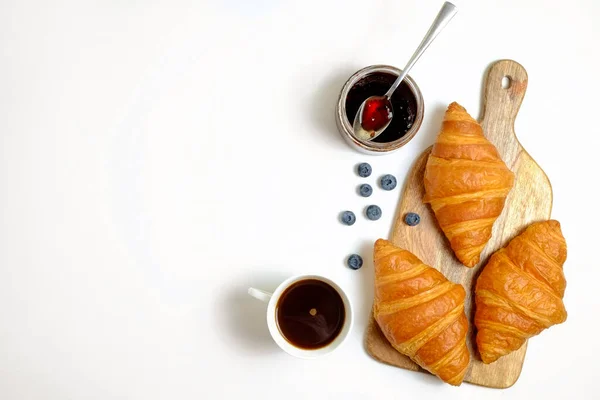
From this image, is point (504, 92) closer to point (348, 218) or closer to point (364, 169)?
point (364, 169)

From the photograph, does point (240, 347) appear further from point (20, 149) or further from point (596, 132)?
point (596, 132)

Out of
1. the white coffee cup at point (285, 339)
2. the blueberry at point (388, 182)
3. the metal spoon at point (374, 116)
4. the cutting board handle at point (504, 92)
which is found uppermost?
the cutting board handle at point (504, 92)

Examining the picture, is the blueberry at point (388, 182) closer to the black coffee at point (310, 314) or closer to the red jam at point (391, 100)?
the red jam at point (391, 100)

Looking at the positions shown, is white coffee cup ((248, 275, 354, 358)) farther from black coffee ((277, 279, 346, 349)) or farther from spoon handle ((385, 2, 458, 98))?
spoon handle ((385, 2, 458, 98))

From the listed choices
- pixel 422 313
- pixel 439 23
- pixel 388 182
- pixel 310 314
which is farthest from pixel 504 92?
pixel 310 314

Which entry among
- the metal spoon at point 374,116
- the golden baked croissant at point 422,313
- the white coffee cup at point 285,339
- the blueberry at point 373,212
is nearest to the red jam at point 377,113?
the metal spoon at point 374,116

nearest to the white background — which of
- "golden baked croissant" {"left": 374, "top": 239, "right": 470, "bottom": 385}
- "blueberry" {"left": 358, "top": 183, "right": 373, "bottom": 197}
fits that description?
"blueberry" {"left": 358, "top": 183, "right": 373, "bottom": 197}
